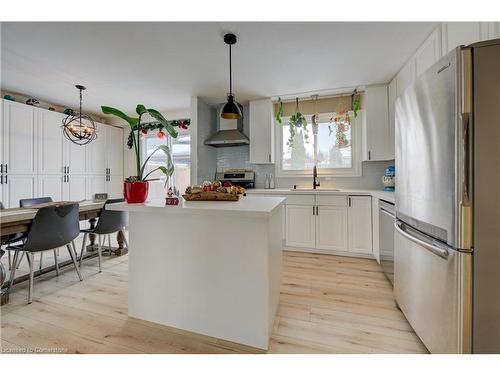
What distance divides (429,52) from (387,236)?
1.78 metres

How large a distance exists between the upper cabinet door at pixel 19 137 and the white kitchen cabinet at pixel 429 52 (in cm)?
538

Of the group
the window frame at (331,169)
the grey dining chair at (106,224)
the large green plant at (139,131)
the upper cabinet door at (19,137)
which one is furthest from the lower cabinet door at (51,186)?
the window frame at (331,169)

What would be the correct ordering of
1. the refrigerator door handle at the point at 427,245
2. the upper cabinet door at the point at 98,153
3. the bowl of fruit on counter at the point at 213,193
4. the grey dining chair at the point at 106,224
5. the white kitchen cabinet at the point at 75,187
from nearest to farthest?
the refrigerator door handle at the point at 427,245
the bowl of fruit on counter at the point at 213,193
the grey dining chair at the point at 106,224
the white kitchen cabinet at the point at 75,187
the upper cabinet door at the point at 98,153

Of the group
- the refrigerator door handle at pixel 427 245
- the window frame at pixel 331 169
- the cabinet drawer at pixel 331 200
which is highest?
the window frame at pixel 331 169

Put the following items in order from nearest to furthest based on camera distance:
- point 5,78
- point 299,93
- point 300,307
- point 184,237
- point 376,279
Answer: point 184,237 < point 300,307 < point 376,279 < point 5,78 < point 299,93

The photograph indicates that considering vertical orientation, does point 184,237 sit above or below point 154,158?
below

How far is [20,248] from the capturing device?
2.01 metres

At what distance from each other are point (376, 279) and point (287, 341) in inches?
56.4

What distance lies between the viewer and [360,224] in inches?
117

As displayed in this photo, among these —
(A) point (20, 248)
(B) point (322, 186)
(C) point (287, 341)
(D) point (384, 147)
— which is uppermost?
(D) point (384, 147)

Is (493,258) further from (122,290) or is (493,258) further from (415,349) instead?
(122,290)

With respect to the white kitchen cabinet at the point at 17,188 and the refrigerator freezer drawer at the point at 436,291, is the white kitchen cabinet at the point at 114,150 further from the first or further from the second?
the refrigerator freezer drawer at the point at 436,291

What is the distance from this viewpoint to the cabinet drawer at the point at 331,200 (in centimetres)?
304

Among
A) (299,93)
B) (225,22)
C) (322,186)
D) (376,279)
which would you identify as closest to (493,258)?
(376,279)
